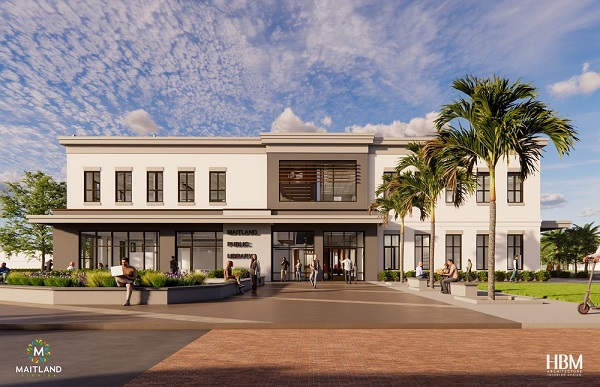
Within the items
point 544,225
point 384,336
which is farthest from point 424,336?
point 544,225

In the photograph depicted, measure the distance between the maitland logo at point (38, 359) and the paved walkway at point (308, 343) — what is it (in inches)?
7.5

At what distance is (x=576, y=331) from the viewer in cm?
1149

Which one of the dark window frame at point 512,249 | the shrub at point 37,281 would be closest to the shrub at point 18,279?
the shrub at point 37,281

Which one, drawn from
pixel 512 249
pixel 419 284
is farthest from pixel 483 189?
pixel 419 284

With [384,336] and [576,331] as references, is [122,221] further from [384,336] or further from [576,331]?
[576,331]

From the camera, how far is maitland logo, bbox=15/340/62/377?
7441 millimetres

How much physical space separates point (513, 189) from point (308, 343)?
32666mm

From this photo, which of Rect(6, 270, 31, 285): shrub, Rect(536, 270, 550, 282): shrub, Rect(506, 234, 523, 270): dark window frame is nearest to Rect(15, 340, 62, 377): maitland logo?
Rect(6, 270, 31, 285): shrub

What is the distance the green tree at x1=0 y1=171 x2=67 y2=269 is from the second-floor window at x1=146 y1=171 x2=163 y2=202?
18032mm

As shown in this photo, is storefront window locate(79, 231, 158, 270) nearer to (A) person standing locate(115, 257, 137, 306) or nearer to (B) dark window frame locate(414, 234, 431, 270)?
(A) person standing locate(115, 257, 137, 306)

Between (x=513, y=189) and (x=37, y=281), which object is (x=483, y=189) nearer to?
(x=513, y=189)

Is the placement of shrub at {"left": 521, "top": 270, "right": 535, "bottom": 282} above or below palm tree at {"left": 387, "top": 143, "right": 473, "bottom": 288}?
below

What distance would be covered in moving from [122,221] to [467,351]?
3033 cm

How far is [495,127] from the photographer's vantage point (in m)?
17.6
